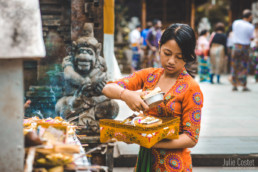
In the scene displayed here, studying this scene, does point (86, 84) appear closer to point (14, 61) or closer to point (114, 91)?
point (114, 91)

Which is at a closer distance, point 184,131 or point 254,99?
point 184,131

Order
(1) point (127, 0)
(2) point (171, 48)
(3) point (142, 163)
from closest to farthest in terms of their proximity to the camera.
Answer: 1. (2) point (171, 48)
2. (3) point (142, 163)
3. (1) point (127, 0)

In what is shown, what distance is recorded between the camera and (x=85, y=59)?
3.67 m

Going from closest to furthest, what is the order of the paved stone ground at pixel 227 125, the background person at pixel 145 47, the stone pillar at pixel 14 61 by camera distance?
the stone pillar at pixel 14 61 < the paved stone ground at pixel 227 125 < the background person at pixel 145 47

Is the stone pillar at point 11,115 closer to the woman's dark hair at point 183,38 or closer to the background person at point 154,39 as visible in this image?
the woman's dark hair at point 183,38

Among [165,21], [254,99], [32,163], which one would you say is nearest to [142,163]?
[32,163]

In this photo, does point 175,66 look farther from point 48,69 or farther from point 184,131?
point 48,69

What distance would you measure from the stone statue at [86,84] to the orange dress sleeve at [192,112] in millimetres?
1945

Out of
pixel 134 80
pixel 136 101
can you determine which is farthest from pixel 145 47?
pixel 136 101

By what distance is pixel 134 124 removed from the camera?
1.76m

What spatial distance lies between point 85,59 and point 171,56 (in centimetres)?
190

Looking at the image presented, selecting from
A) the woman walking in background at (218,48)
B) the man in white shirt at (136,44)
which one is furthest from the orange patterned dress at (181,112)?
the man in white shirt at (136,44)

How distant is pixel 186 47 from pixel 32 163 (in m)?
1.07

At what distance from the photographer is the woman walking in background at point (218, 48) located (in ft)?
36.8
